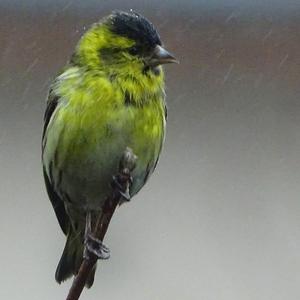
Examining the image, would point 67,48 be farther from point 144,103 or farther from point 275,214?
point 144,103

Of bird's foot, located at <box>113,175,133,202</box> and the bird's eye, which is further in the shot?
the bird's eye

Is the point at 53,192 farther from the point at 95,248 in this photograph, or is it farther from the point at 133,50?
the point at 95,248

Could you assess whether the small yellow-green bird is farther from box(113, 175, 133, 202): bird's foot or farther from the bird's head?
box(113, 175, 133, 202): bird's foot

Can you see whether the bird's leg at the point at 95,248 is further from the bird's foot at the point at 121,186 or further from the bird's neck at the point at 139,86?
the bird's neck at the point at 139,86

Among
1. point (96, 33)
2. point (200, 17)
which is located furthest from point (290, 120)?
point (96, 33)

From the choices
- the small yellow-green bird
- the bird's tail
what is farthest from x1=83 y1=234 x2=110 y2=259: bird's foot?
the bird's tail

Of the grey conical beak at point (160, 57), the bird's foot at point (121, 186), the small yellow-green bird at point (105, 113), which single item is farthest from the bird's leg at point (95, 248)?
the grey conical beak at point (160, 57)
